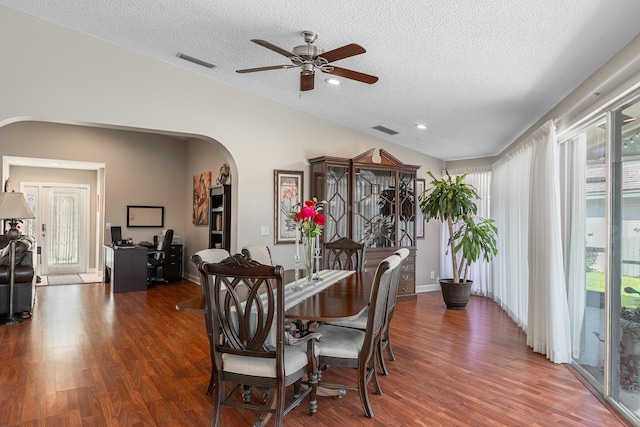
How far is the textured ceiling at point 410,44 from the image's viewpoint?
2758 millimetres

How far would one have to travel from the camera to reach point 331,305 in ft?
8.30

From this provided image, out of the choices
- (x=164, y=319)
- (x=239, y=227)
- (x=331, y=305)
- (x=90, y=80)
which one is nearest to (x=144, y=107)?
(x=90, y=80)

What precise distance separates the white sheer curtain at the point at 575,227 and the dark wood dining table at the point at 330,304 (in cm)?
186

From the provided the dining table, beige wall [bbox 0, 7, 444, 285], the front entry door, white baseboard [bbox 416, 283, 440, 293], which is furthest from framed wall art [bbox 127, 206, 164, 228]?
the dining table

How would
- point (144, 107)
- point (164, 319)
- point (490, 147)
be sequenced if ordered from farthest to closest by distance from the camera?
point (490, 147), point (164, 319), point (144, 107)

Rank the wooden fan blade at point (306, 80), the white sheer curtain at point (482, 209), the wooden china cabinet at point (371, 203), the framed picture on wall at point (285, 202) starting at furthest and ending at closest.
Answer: the white sheer curtain at point (482, 209)
the wooden china cabinet at point (371, 203)
the framed picture on wall at point (285, 202)
the wooden fan blade at point (306, 80)

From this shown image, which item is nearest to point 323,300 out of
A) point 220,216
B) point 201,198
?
point 220,216

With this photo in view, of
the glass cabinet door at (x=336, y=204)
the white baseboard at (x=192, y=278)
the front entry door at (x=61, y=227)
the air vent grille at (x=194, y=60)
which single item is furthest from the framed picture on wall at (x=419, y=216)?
the front entry door at (x=61, y=227)

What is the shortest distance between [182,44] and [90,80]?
3.67 ft

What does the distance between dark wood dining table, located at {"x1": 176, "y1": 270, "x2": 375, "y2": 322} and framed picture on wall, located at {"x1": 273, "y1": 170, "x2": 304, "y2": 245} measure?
2443mm

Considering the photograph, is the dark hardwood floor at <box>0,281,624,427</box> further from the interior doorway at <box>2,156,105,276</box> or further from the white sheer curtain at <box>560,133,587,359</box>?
the interior doorway at <box>2,156,105,276</box>

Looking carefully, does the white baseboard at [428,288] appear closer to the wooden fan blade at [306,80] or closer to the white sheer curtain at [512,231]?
the white sheer curtain at [512,231]

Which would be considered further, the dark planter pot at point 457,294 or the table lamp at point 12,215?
the dark planter pot at point 457,294

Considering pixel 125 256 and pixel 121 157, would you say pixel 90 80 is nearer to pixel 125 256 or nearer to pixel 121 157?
pixel 125 256
